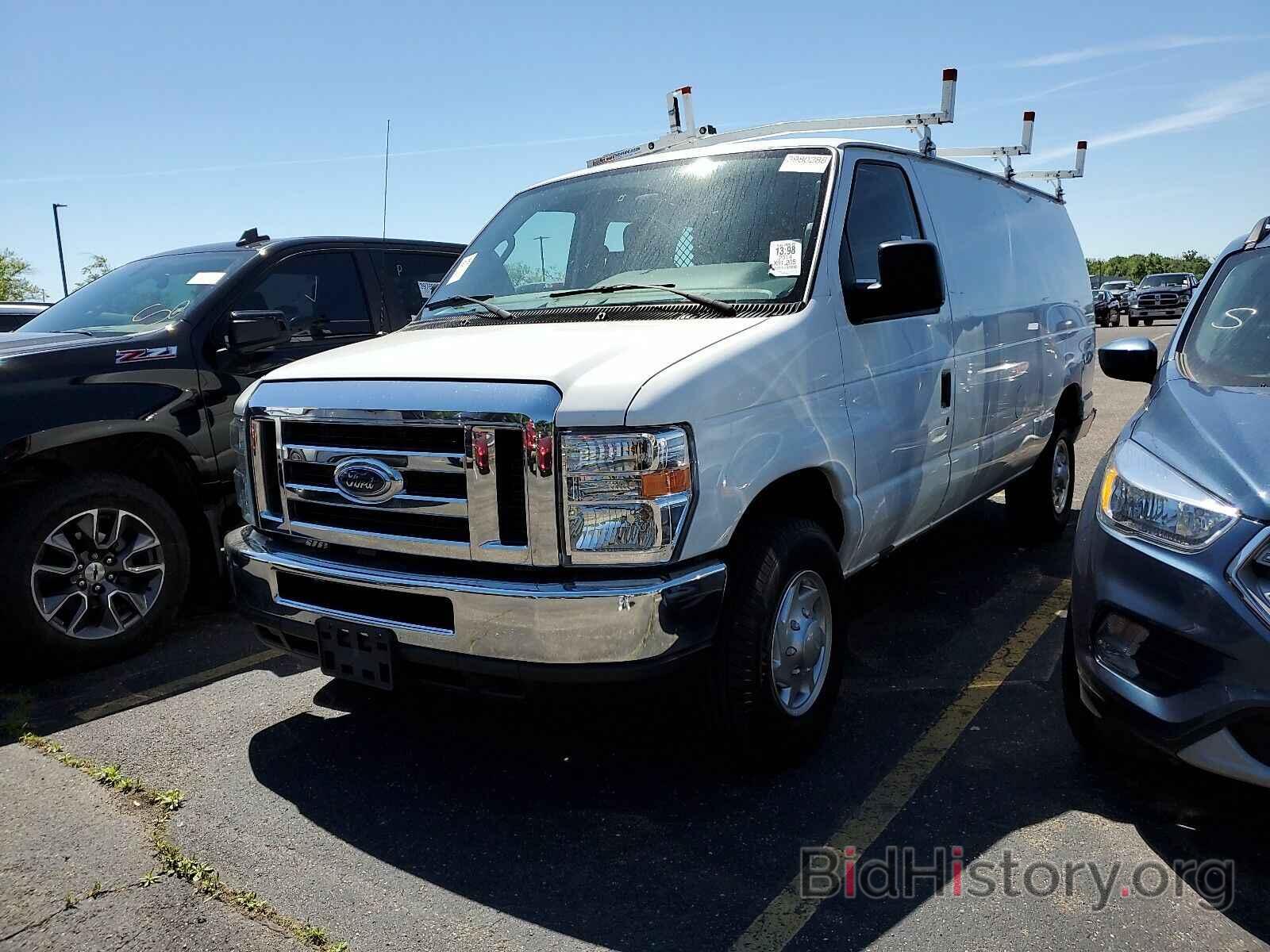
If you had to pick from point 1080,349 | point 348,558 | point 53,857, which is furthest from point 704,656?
point 1080,349

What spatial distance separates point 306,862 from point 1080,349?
583 cm

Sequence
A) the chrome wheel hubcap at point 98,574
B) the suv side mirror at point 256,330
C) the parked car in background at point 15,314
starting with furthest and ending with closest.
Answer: the parked car in background at point 15,314 → the suv side mirror at point 256,330 → the chrome wheel hubcap at point 98,574

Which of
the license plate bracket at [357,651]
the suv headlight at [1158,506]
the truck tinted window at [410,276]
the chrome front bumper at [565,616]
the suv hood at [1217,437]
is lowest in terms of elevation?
the license plate bracket at [357,651]

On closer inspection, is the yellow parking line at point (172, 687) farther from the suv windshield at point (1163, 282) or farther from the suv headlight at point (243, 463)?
the suv windshield at point (1163, 282)

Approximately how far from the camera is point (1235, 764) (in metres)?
2.54

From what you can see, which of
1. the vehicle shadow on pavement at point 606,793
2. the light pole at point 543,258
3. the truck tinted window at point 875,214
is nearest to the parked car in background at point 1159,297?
the truck tinted window at point 875,214

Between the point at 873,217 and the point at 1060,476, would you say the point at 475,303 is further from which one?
the point at 1060,476

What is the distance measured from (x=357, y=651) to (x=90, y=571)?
2.21 metres

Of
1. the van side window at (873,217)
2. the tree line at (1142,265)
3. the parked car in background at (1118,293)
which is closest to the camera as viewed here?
the van side window at (873,217)

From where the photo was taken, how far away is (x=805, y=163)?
389 centimetres

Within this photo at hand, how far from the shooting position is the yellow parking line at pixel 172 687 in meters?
4.10

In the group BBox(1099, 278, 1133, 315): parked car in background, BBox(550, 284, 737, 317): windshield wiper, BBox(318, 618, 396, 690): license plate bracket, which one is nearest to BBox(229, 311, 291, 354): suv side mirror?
BBox(550, 284, 737, 317): windshield wiper

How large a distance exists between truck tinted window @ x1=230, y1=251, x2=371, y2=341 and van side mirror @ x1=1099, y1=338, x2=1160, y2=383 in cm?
404

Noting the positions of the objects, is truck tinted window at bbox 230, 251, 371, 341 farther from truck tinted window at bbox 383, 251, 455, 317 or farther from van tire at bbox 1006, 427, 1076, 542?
van tire at bbox 1006, 427, 1076, 542
